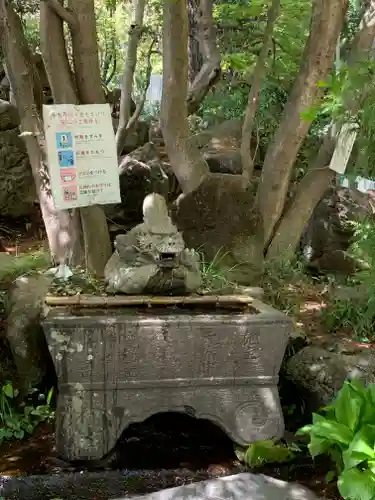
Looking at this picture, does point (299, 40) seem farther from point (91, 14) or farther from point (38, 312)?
point (38, 312)

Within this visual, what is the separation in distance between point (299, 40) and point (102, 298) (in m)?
4.41

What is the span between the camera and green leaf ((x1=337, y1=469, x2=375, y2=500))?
8.79 feet

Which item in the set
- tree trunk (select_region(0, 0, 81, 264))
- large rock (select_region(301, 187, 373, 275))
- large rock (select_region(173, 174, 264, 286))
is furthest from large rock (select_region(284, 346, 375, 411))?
large rock (select_region(301, 187, 373, 275))

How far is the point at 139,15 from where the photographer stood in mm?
4992

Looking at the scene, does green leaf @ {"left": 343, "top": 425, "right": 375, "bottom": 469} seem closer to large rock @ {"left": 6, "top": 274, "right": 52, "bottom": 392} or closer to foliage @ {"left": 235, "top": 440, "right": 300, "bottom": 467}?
foliage @ {"left": 235, "top": 440, "right": 300, "bottom": 467}

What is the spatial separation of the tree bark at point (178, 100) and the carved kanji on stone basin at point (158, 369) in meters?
1.99

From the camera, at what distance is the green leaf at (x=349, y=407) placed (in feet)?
9.80

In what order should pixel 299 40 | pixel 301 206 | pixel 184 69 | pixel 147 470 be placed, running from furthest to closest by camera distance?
pixel 299 40 < pixel 301 206 < pixel 184 69 < pixel 147 470

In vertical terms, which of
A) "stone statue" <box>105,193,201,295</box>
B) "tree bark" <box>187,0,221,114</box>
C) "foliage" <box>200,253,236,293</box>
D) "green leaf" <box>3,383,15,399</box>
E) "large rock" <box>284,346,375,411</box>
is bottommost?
"large rock" <box>284,346,375,411</box>

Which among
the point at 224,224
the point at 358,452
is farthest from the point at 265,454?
the point at 224,224

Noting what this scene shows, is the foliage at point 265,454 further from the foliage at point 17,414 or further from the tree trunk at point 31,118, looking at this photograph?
the tree trunk at point 31,118

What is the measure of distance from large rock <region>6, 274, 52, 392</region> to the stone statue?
1.93 ft


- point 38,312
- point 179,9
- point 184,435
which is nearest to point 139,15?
point 179,9

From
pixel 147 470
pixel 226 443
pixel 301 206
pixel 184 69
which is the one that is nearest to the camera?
pixel 147 470
